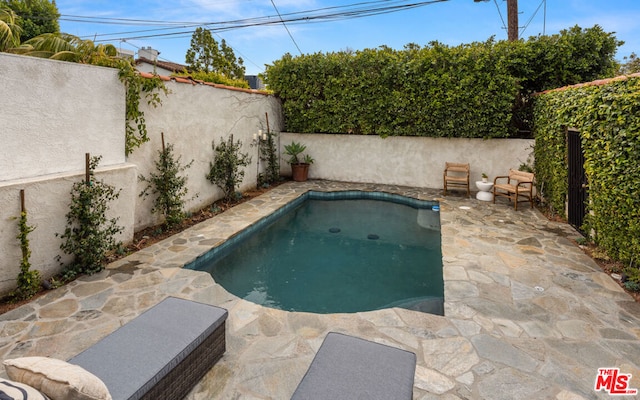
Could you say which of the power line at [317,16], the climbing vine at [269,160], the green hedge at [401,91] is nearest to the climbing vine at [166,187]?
the climbing vine at [269,160]

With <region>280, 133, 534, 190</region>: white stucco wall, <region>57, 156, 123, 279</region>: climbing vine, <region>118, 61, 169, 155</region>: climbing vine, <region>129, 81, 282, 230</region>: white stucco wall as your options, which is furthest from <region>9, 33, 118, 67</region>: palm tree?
<region>280, 133, 534, 190</region>: white stucco wall

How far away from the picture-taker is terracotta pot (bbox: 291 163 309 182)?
11.0 metres

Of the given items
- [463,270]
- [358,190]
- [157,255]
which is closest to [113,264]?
[157,255]

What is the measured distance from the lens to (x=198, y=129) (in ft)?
23.4

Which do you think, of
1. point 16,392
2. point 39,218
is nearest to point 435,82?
point 39,218

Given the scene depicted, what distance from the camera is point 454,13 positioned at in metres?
15.0

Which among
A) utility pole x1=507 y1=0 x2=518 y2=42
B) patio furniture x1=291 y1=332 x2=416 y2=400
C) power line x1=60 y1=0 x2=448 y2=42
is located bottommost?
patio furniture x1=291 y1=332 x2=416 y2=400

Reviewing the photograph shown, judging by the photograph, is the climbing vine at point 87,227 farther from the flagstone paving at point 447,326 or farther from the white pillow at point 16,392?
the white pillow at point 16,392

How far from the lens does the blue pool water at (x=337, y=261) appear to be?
4.59 m

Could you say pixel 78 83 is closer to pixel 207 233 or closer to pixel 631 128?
pixel 207 233

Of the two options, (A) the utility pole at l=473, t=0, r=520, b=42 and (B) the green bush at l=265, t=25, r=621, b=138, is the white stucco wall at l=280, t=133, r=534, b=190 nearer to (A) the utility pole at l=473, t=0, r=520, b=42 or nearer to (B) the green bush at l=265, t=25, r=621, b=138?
(B) the green bush at l=265, t=25, r=621, b=138

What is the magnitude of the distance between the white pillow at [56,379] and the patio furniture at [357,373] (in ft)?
3.28

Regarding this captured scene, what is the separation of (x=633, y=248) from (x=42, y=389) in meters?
5.72

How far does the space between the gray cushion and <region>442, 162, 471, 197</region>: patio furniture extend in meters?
8.02
